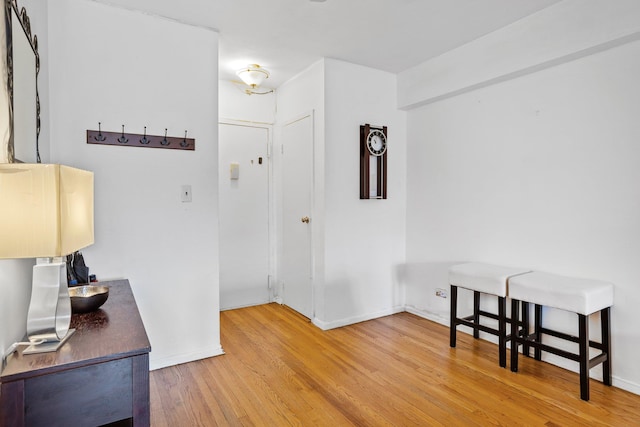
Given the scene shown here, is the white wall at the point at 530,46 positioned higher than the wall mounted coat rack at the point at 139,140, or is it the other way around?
the white wall at the point at 530,46

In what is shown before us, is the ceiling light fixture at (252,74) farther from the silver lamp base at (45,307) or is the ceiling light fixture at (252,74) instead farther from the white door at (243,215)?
the silver lamp base at (45,307)

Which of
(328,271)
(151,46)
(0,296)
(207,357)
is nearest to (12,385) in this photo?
(0,296)

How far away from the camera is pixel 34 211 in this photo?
1012 millimetres

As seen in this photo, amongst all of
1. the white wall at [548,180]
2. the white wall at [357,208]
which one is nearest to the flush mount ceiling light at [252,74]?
the white wall at [357,208]

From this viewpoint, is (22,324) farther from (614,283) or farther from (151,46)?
(614,283)

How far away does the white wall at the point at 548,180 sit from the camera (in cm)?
225

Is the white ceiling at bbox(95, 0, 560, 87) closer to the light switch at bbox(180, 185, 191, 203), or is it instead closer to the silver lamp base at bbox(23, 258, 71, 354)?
→ the light switch at bbox(180, 185, 191, 203)

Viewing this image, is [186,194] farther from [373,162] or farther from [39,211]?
[373,162]

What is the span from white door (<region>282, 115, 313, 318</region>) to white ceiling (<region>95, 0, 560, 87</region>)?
70 cm

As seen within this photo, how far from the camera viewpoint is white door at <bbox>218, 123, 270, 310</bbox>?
3.86 meters

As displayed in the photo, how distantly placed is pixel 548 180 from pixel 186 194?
257 centimetres

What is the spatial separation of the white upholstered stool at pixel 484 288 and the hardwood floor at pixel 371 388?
0.60 ft

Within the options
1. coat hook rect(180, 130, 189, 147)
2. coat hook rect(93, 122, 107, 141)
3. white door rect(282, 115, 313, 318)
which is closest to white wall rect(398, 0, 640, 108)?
white door rect(282, 115, 313, 318)

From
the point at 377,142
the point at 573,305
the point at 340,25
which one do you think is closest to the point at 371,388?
the point at 573,305
